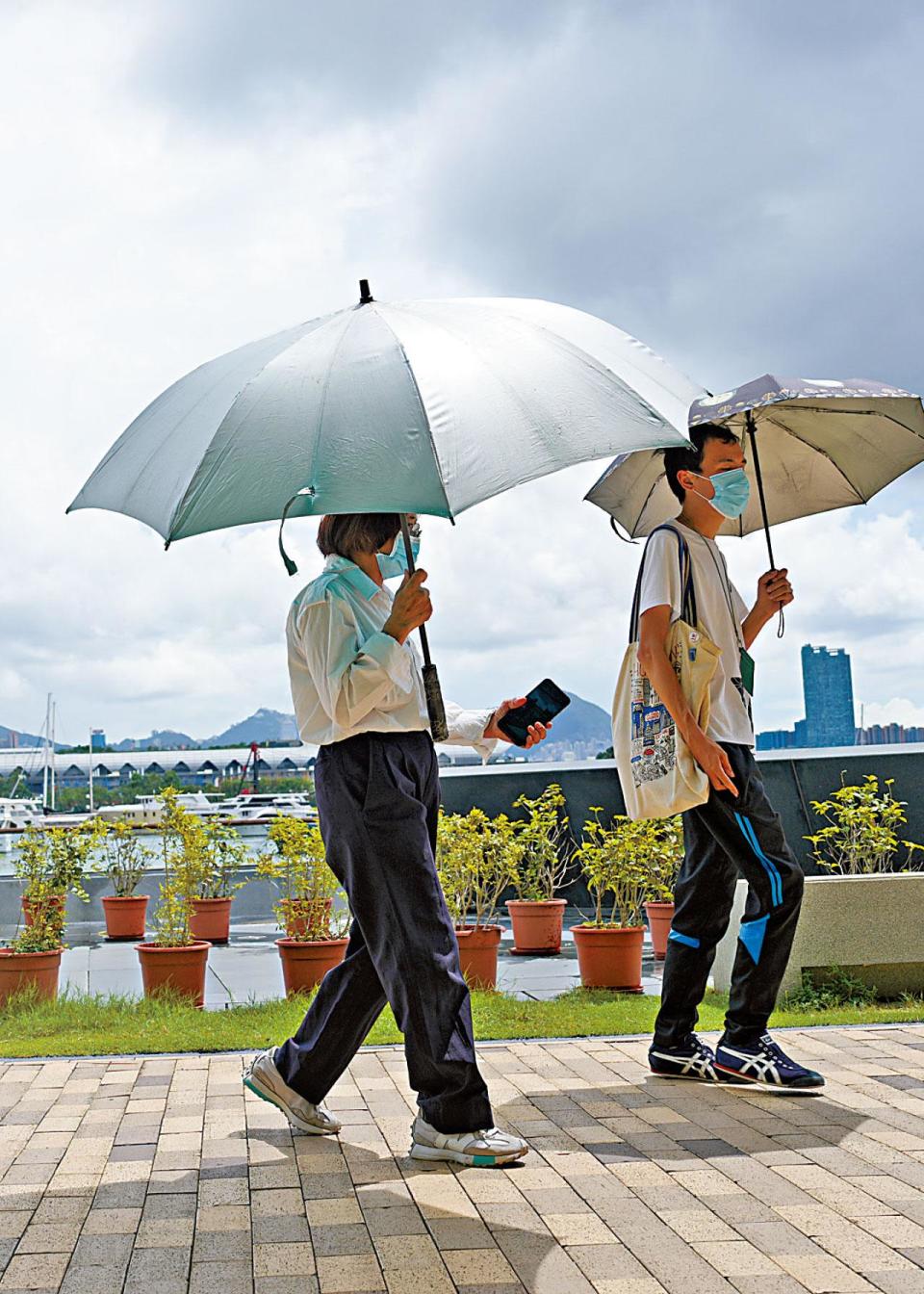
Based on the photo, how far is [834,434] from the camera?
5.11m

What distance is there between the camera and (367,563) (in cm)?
369

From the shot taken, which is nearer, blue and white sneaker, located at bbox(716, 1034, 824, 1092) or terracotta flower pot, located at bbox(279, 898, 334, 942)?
blue and white sneaker, located at bbox(716, 1034, 824, 1092)

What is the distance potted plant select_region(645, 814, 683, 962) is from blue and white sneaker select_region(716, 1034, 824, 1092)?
87.6 inches

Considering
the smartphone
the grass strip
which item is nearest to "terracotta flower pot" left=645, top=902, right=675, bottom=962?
the grass strip

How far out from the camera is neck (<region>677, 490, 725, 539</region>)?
179 inches

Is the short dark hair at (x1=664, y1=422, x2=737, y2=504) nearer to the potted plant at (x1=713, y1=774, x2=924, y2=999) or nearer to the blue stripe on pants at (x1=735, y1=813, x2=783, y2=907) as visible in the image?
the blue stripe on pants at (x1=735, y1=813, x2=783, y2=907)

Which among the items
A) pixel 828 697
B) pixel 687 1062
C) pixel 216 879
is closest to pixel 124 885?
pixel 216 879

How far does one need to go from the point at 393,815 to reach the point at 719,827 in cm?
128

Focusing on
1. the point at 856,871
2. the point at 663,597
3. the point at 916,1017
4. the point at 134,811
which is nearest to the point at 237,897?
the point at 134,811

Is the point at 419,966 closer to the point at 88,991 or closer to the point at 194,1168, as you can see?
the point at 194,1168

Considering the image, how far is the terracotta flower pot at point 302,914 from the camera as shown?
637 centimetres

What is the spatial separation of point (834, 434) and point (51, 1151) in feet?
11.6

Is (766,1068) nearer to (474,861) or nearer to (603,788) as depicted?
(474,861)

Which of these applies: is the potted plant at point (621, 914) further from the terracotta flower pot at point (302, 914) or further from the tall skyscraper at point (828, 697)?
the tall skyscraper at point (828, 697)
